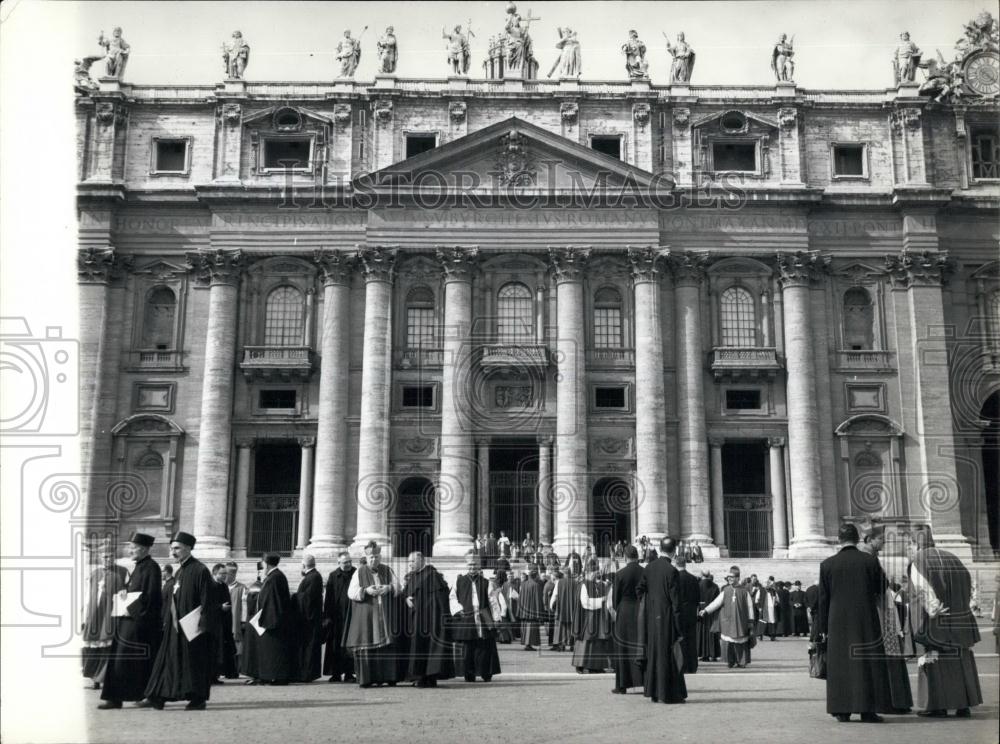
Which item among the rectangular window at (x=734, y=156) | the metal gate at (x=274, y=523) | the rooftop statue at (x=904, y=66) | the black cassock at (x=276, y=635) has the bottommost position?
the black cassock at (x=276, y=635)

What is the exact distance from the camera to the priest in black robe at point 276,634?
1872 cm

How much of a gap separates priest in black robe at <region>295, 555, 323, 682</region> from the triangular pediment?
2510 centimetres

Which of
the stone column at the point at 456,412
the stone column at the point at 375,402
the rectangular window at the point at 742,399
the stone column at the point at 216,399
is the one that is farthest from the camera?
the rectangular window at the point at 742,399

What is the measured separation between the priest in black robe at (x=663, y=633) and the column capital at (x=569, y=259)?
27290mm

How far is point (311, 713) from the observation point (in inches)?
578

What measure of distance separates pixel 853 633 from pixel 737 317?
100 ft

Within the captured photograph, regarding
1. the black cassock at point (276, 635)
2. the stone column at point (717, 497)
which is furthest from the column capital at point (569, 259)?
the black cassock at point (276, 635)

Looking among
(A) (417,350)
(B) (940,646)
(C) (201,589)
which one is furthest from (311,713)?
(A) (417,350)

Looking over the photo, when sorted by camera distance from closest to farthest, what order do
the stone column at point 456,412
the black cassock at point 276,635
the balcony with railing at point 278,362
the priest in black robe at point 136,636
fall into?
1. the priest in black robe at point 136,636
2. the black cassock at point 276,635
3. the stone column at point 456,412
4. the balcony with railing at point 278,362

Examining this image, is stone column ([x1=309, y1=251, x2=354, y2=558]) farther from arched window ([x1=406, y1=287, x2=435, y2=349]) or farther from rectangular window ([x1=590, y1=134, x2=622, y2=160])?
rectangular window ([x1=590, y1=134, x2=622, y2=160])

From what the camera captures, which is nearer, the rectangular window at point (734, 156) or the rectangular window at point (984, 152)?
the rectangular window at point (734, 156)

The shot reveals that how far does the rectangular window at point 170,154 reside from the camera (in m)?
44.3

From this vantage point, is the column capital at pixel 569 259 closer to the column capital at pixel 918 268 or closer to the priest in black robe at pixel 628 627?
the column capital at pixel 918 268

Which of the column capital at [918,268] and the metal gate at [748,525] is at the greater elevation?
the column capital at [918,268]
